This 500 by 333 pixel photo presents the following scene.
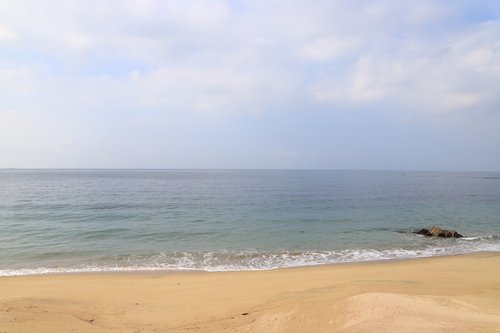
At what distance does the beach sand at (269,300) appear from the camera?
6.89 meters

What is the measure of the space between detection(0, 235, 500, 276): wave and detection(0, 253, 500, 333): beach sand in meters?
1.22

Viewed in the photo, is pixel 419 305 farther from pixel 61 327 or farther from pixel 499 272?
pixel 499 272

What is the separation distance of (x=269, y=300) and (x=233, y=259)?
23.3 feet

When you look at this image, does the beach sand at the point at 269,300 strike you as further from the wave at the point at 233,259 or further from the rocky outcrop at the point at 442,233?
the rocky outcrop at the point at 442,233

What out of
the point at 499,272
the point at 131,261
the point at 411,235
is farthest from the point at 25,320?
the point at 411,235

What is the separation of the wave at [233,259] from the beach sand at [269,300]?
122 cm

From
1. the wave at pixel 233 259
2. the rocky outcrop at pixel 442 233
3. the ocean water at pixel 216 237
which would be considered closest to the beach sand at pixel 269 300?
the wave at pixel 233 259

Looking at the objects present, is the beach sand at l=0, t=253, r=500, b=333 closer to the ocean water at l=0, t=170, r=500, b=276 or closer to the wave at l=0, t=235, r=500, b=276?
the wave at l=0, t=235, r=500, b=276

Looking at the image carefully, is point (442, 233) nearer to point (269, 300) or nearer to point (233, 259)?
point (233, 259)

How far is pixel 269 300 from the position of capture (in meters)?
10.0

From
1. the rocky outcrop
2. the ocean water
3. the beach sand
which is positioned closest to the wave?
the ocean water

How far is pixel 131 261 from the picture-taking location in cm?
1653

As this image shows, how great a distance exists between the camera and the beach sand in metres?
6.89

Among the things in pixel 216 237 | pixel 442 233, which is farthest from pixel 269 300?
pixel 442 233
